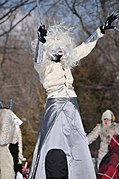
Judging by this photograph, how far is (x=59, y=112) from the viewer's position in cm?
585

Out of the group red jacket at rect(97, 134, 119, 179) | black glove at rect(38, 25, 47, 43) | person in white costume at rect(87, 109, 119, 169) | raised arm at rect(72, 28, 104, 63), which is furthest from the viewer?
person in white costume at rect(87, 109, 119, 169)

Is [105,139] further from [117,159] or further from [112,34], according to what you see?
[112,34]

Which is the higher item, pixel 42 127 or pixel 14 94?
pixel 14 94

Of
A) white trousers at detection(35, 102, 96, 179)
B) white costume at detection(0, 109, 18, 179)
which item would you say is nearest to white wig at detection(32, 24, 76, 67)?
white trousers at detection(35, 102, 96, 179)

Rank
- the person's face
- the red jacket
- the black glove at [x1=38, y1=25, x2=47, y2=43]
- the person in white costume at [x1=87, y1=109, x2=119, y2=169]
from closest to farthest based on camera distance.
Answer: the black glove at [x1=38, y1=25, x2=47, y2=43] → the red jacket → the person in white costume at [x1=87, y1=109, x2=119, y2=169] → the person's face

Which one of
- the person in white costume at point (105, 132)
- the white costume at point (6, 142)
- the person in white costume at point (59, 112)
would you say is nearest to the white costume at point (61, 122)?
the person in white costume at point (59, 112)

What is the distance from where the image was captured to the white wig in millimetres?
5901

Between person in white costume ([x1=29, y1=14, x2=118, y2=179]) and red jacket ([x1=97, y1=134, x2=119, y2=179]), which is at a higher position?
person in white costume ([x1=29, y1=14, x2=118, y2=179])

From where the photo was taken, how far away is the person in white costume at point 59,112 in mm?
5789

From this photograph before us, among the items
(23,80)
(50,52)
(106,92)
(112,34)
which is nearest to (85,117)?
(106,92)

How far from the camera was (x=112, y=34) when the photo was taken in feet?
62.6

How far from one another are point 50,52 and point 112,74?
1450 cm

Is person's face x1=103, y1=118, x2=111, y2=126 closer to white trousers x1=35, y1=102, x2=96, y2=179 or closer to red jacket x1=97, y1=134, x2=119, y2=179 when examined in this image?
red jacket x1=97, y1=134, x2=119, y2=179

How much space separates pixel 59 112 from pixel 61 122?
10 centimetres
